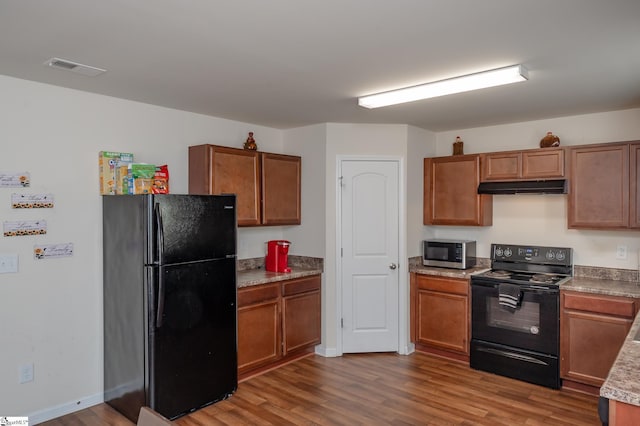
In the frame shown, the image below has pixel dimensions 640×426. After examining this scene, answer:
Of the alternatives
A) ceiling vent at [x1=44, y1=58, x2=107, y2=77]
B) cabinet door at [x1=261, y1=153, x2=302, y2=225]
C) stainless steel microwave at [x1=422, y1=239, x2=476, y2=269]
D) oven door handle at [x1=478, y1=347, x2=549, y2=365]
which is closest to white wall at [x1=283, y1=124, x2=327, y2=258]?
cabinet door at [x1=261, y1=153, x2=302, y2=225]

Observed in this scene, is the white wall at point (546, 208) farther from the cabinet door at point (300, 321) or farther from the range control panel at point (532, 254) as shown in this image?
the cabinet door at point (300, 321)

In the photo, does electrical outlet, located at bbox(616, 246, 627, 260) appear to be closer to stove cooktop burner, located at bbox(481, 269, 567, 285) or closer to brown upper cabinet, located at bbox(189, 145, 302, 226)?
stove cooktop burner, located at bbox(481, 269, 567, 285)

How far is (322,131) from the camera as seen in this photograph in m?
4.39

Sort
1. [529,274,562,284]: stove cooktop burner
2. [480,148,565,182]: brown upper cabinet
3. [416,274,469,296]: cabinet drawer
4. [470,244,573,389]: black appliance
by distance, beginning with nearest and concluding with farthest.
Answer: [470,244,573,389]: black appliance
[529,274,562,284]: stove cooktop burner
[480,148,565,182]: brown upper cabinet
[416,274,469,296]: cabinet drawer

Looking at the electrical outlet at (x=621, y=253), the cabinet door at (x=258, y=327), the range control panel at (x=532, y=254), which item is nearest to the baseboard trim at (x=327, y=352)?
the cabinet door at (x=258, y=327)

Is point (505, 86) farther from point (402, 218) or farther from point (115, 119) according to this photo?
point (115, 119)

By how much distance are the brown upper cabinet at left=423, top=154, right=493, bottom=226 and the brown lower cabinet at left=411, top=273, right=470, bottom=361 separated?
666 mm

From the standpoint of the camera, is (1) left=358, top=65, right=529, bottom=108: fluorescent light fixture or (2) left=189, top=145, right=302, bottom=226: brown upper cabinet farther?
(2) left=189, top=145, right=302, bottom=226: brown upper cabinet

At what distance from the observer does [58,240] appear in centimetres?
312

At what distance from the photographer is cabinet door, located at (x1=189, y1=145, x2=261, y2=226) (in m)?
3.67

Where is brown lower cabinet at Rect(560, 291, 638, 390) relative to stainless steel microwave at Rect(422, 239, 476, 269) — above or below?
below

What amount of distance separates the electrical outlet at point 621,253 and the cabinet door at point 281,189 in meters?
2.97

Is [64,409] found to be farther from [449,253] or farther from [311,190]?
[449,253]

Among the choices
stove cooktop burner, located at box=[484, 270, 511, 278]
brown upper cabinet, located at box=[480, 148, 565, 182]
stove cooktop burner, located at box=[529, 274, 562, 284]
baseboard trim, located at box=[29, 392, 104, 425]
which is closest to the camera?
baseboard trim, located at box=[29, 392, 104, 425]
